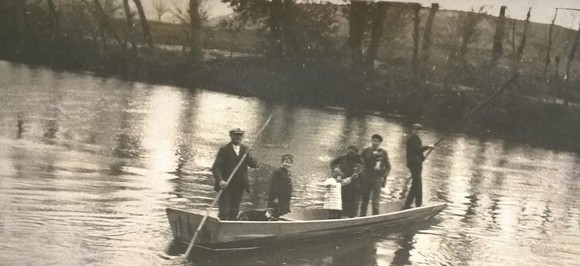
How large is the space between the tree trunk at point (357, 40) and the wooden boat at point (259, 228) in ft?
12.8

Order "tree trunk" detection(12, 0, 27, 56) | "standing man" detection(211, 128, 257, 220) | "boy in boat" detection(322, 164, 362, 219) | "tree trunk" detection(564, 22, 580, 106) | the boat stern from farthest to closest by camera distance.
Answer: "tree trunk" detection(564, 22, 580, 106) < "tree trunk" detection(12, 0, 27, 56) < "boy in boat" detection(322, 164, 362, 219) < "standing man" detection(211, 128, 257, 220) < the boat stern

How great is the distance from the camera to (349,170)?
355 inches

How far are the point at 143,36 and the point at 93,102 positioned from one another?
17.9ft

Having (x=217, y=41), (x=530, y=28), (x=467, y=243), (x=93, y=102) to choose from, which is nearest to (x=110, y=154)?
(x=217, y=41)

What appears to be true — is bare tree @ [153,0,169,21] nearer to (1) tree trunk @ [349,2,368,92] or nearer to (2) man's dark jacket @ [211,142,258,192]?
(2) man's dark jacket @ [211,142,258,192]

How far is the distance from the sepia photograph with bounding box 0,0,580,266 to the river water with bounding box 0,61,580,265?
5 cm

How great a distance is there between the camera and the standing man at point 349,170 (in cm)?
898

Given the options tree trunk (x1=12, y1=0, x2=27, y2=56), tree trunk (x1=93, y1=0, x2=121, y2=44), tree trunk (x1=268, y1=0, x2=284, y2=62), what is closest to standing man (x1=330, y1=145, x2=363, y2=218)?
tree trunk (x1=268, y1=0, x2=284, y2=62)

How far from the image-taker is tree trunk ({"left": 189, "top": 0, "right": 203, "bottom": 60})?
35.0 ft

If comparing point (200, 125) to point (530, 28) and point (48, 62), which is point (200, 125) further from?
point (530, 28)

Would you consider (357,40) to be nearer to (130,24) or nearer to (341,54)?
(341,54)

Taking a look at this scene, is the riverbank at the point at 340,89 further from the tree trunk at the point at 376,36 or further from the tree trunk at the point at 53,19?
the tree trunk at the point at 53,19

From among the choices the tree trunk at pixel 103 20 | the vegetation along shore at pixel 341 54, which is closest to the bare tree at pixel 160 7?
the vegetation along shore at pixel 341 54

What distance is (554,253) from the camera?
9.74 m
